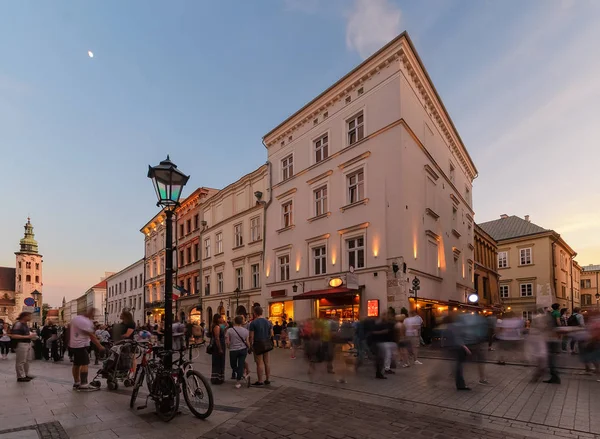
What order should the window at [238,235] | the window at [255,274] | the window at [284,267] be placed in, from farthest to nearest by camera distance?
the window at [238,235] → the window at [255,274] → the window at [284,267]

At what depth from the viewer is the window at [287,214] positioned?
26373mm

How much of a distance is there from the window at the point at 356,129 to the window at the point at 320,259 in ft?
20.0

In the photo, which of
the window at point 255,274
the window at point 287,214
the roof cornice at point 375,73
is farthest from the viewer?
the window at point 255,274

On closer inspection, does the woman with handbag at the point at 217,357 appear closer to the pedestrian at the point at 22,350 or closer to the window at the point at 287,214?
the pedestrian at the point at 22,350

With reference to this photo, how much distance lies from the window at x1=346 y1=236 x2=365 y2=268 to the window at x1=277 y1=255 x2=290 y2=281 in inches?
208

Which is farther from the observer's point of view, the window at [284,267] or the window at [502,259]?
the window at [502,259]

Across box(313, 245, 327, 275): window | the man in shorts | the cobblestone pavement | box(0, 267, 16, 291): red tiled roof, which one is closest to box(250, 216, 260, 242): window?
box(313, 245, 327, 275): window

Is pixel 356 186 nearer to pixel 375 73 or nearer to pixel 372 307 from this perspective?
pixel 375 73

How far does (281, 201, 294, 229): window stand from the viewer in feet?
86.5

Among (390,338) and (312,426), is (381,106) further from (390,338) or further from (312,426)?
(312,426)

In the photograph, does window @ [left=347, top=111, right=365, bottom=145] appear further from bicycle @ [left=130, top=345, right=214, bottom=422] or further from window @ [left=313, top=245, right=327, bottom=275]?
bicycle @ [left=130, top=345, right=214, bottom=422]

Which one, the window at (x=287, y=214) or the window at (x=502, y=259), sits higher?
the window at (x=287, y=214)

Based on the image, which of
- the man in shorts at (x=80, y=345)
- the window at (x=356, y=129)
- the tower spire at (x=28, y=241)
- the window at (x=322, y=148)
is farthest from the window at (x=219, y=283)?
the tower spire at (x=28, y=241)

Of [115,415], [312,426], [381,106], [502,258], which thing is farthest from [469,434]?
[502,258]
